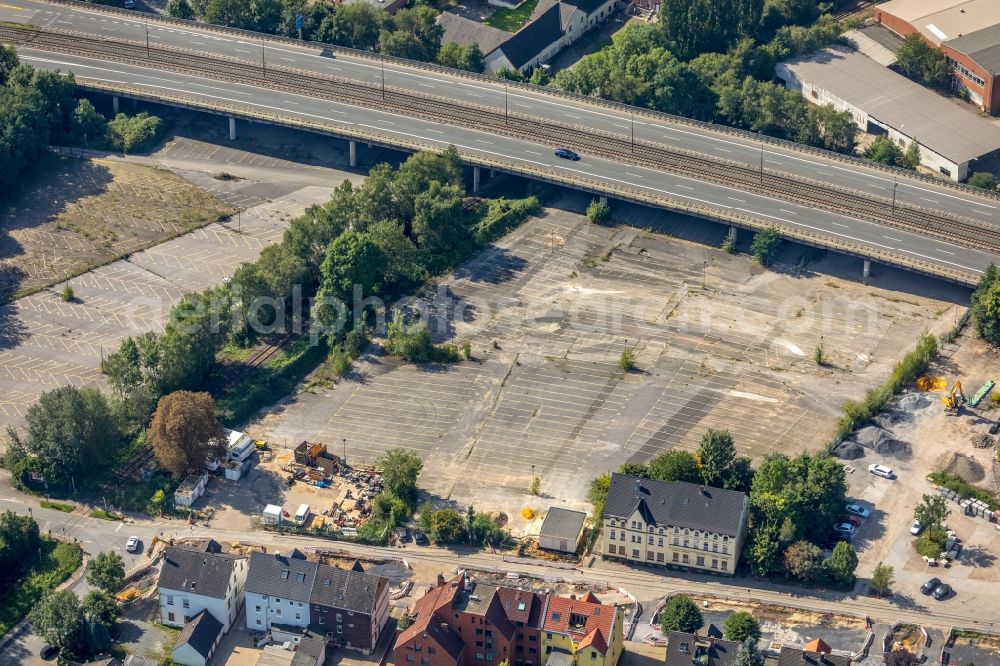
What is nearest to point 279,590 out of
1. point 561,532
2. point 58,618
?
point 58,618

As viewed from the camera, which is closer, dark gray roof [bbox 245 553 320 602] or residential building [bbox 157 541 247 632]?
dark gray roof [bbox 245 553 320 602]

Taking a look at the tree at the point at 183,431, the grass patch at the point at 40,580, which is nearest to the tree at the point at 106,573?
the grass patch at the point at 40,580

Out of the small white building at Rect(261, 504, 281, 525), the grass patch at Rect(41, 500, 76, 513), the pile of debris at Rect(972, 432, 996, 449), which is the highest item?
the pile of debris at Rect(972, 432, 996, 449)

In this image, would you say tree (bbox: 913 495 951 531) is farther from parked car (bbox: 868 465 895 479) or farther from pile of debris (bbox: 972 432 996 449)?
pile of debris (bbox: 972 432 996 449)

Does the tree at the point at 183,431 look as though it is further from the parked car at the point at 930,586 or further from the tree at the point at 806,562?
the parked car at the point at 930,586

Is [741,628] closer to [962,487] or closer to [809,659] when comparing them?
[809,659]

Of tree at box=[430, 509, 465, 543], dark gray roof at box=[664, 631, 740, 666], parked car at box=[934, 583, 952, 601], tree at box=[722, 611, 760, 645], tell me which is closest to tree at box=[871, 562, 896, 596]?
parked car at box=[934, 583, 952, 601]
